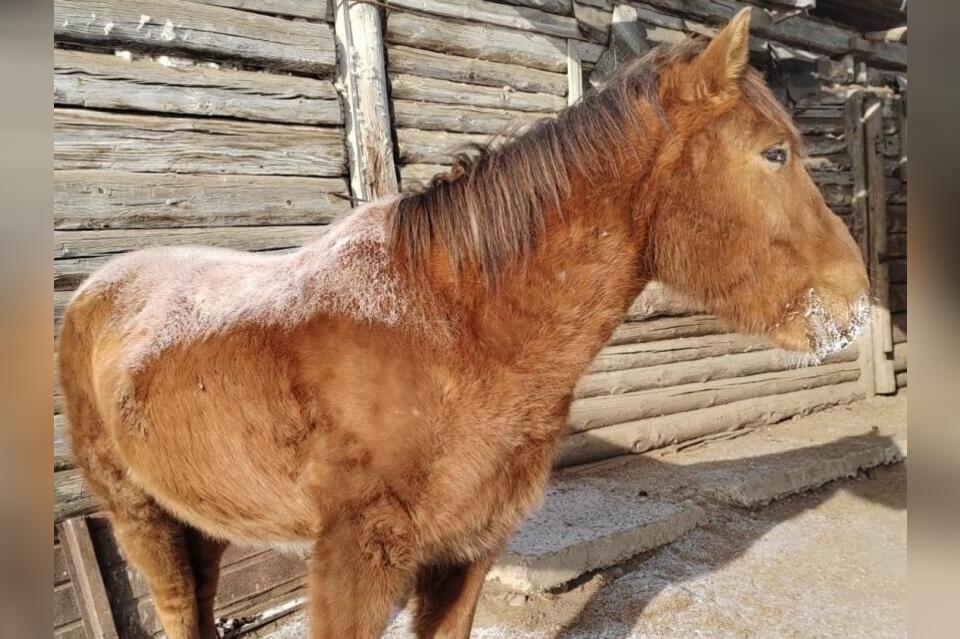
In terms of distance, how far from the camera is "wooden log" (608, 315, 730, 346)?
4953 millimetres

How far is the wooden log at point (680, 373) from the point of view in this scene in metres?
4.73

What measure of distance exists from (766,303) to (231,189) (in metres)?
2.43

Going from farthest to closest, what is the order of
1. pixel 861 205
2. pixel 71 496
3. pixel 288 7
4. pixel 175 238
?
pixel 861 205 → pixel 288 7 → pixel 175 238 → pixel 71 496

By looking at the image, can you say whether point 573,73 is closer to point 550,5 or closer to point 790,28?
point 550,5

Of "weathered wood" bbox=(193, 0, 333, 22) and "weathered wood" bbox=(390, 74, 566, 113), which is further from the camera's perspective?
"weathered wood" bbox=(390, 74, 566, 113)

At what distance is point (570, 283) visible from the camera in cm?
157

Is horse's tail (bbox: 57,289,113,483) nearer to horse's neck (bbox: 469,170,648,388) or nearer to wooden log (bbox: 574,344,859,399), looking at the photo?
horse's neck (bbox: 469,170,648,388)

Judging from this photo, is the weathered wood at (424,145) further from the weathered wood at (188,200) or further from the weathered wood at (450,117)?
the weathered wood at (188,200)

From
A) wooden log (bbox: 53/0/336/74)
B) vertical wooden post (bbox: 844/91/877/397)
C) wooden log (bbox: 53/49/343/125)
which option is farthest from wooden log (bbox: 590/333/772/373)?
wooden log (bbox: 53/0/336/74)

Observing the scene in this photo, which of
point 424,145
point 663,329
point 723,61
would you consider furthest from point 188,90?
point 663,329

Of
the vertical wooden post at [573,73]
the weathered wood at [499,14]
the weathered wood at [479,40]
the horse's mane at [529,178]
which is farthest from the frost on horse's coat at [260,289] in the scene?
the vertical wooden post at [573,73]

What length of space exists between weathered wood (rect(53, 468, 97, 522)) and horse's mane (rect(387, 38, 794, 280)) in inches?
75.5

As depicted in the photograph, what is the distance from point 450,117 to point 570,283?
2.59 m
